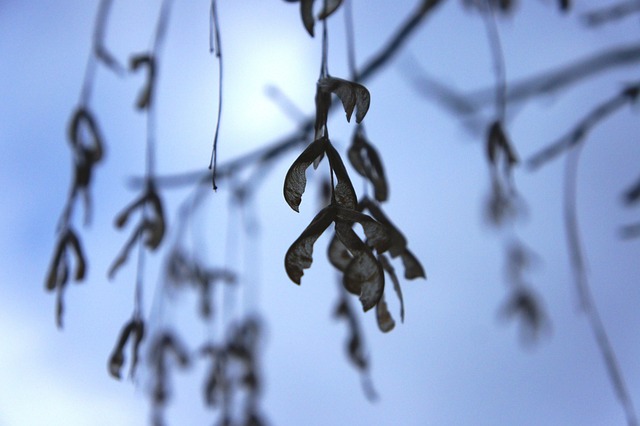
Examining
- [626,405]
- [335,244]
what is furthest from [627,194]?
[335,244]

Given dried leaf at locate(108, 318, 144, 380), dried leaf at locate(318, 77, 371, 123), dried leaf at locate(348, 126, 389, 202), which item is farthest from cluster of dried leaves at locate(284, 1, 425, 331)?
dried leaf at locate(108, 318, 144, 380)

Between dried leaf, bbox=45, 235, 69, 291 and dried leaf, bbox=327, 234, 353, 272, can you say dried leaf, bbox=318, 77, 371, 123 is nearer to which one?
dried leaf, bbox=327, 234, 353, 272

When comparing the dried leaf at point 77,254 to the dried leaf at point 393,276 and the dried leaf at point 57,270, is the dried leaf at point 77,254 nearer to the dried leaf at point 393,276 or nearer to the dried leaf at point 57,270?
the dried leaf at point 57,270

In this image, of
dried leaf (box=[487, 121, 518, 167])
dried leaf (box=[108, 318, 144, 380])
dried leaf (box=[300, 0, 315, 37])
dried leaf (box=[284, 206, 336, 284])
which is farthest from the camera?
dried leaf (box=[487, 121, 518, 167])

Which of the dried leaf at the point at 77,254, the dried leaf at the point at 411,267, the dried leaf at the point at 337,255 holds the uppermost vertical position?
the dried leaf at the point at 77,254

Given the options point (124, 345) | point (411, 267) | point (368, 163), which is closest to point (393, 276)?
point (411, 267)

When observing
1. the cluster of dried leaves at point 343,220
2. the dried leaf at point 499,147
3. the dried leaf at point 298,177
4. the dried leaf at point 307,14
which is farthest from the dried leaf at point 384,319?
the dried leaf at point 499,147
